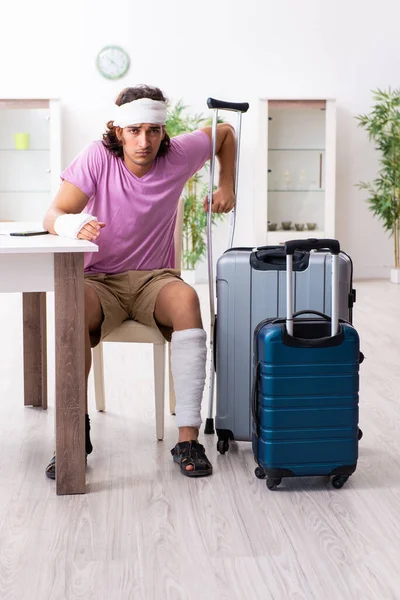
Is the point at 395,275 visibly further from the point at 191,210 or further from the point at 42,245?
the point at 42,245

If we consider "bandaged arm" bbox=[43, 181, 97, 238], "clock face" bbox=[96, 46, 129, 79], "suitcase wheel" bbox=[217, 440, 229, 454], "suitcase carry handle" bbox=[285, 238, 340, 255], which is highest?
"clock face" bbox=[96, 46, 129, 79]

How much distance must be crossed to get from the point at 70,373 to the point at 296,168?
5.30 meters

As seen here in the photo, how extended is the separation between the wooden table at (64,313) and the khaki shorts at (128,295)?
1.22 ft

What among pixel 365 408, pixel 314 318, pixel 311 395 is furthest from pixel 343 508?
pixel 365 408

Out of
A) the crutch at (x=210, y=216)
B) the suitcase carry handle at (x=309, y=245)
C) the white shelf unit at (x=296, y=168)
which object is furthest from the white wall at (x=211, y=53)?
the suitcase carry handle at (x=309, y=245)

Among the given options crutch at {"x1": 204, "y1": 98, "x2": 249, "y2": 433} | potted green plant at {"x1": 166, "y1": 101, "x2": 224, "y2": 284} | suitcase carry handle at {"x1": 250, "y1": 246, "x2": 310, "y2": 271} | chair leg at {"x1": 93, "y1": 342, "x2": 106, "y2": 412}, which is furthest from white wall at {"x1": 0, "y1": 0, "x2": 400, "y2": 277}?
suitcase carry handle at {"x1": 250, "y1": 246, "x2": 310, "y2": 271}

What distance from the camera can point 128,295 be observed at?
2.89 m

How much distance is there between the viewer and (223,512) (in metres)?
2.33

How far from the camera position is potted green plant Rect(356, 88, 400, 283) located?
7.35m

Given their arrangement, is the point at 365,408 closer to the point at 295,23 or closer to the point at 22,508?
the point at 22,508

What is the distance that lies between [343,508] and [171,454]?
0.63m

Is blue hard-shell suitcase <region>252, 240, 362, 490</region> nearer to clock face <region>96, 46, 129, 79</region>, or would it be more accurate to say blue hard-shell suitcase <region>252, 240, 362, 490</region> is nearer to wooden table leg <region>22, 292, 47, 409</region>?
wooden table leg <region>22, 292, 47, 409</region>

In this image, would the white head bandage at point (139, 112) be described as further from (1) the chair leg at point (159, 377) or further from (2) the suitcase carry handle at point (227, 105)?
(1) the chair leg at point (159, 377)

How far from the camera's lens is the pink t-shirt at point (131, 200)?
9.44 ft
